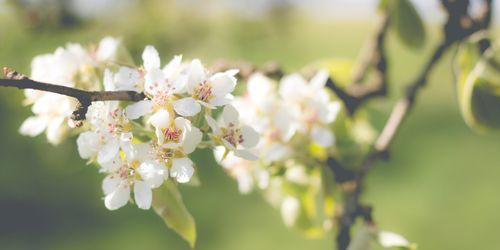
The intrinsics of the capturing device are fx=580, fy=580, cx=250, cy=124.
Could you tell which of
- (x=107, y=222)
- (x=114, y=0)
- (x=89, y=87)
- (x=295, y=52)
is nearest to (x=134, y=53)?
(x=114, y=0)

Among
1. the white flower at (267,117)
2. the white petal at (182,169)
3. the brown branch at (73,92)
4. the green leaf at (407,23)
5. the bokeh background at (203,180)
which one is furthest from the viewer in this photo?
the bokeh background at (203,180)

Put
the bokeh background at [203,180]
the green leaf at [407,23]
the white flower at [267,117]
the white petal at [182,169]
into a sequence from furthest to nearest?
the bokeh background at [203,180] → the green leaf at [407,23] → the white flower at [267,117] → the white petal at [182,169]

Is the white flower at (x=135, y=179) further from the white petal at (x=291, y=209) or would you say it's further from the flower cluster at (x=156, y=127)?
the white petal at (x=291, y=209)

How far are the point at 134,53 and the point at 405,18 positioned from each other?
174 cm

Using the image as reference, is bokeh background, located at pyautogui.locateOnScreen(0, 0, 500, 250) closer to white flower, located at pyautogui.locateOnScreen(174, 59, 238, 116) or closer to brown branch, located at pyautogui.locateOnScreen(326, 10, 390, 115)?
brown branch, located at pyautogui.locateOnScreen(326, 10, 390, 115)

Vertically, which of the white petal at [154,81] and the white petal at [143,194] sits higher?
the white petal at [154,81]

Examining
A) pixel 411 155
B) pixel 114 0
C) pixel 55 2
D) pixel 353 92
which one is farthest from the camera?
pixel 411 155

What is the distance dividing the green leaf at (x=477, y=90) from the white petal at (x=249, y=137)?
0.40 m

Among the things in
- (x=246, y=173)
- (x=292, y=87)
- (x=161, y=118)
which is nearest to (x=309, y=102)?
(x=292, y=87)

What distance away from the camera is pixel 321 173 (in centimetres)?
98

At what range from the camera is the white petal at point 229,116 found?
2.39ft

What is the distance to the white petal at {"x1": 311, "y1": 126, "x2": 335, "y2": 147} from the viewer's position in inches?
36.7

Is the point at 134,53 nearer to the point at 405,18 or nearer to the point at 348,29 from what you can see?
the point at 405,18

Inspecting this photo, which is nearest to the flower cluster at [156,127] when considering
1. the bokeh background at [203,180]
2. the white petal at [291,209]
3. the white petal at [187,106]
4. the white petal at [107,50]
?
the white petal at [187,106]
